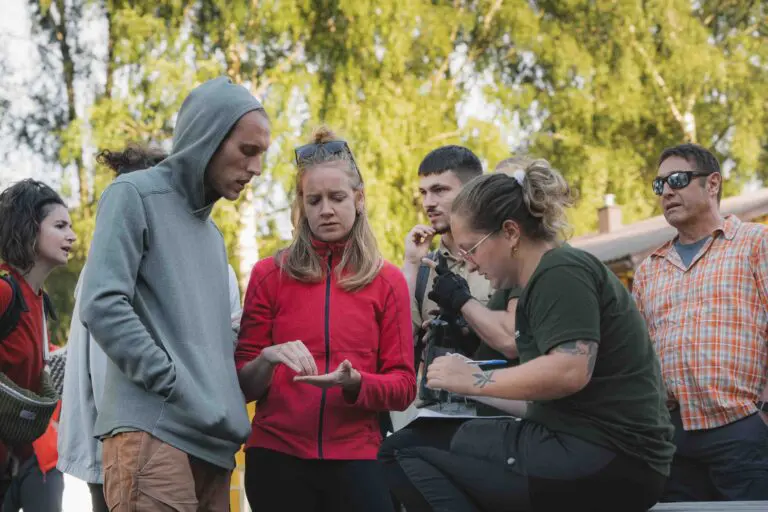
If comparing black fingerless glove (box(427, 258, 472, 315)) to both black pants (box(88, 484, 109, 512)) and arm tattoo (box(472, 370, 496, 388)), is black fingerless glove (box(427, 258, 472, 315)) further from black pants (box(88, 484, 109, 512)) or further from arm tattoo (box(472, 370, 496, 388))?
black pants (box(88, 484, 109, 512))

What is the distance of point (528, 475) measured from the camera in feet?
11.4

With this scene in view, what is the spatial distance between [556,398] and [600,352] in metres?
A: 0.23

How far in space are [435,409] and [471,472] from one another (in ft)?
2.61

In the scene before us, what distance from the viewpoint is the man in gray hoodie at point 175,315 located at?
355 cm

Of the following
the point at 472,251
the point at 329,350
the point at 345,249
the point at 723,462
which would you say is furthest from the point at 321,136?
the point at 723,462

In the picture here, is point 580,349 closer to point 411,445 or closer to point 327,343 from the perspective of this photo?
point 411,445

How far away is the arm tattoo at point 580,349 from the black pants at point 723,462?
207 centimetres

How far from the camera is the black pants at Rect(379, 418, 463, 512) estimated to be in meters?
3.76

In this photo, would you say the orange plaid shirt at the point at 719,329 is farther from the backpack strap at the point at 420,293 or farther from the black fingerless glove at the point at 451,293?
the black fingerless glove at the point at 451,293

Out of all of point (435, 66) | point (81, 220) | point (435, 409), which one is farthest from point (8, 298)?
point (435, 66)

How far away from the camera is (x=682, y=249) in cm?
562

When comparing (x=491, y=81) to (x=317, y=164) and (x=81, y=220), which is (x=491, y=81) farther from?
(x=317, y=164)

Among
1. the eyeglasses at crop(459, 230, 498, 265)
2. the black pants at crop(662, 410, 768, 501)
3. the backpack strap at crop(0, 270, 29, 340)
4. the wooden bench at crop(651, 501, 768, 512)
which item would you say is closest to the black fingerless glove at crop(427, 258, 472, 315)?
the eyeglasses at crop(459, 230, 498, 265)

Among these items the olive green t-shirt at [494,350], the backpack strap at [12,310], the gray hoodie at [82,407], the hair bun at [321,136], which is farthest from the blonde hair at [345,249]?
the backpack strap at [12,310]
